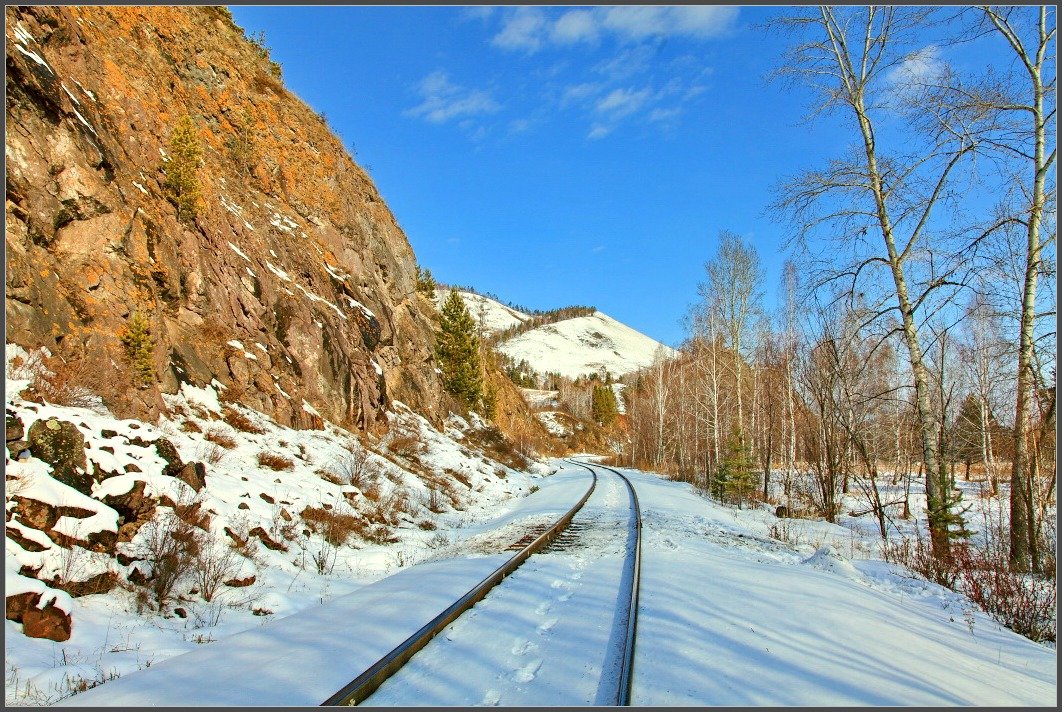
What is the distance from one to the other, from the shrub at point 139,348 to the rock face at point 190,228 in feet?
0.49

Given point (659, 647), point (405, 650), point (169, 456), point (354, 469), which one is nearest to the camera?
point (405, 650)

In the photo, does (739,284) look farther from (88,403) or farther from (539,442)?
(539,442)

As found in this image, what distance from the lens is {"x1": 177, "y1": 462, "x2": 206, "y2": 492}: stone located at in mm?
7567

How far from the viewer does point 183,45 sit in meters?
20.1

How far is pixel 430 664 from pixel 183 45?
991 inches

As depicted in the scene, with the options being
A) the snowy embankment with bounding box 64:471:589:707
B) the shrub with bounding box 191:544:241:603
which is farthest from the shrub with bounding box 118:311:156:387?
the snowy embankment with bounding box 64:471:589:707

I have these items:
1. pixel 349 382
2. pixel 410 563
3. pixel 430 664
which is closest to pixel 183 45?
pixel 349 382

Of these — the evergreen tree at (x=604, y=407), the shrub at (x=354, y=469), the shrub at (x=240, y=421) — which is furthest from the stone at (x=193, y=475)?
the evergreen tree at (x=604, y=407)

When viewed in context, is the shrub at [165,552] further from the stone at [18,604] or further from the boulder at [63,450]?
the stone at [18,604]

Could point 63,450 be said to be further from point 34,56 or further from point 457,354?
point 457,354

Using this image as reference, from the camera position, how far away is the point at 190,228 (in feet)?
46.9

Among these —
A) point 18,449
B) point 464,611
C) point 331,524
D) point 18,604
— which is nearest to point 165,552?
point 18,604

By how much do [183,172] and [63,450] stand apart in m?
11.0

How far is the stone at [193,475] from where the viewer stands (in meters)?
7.57
